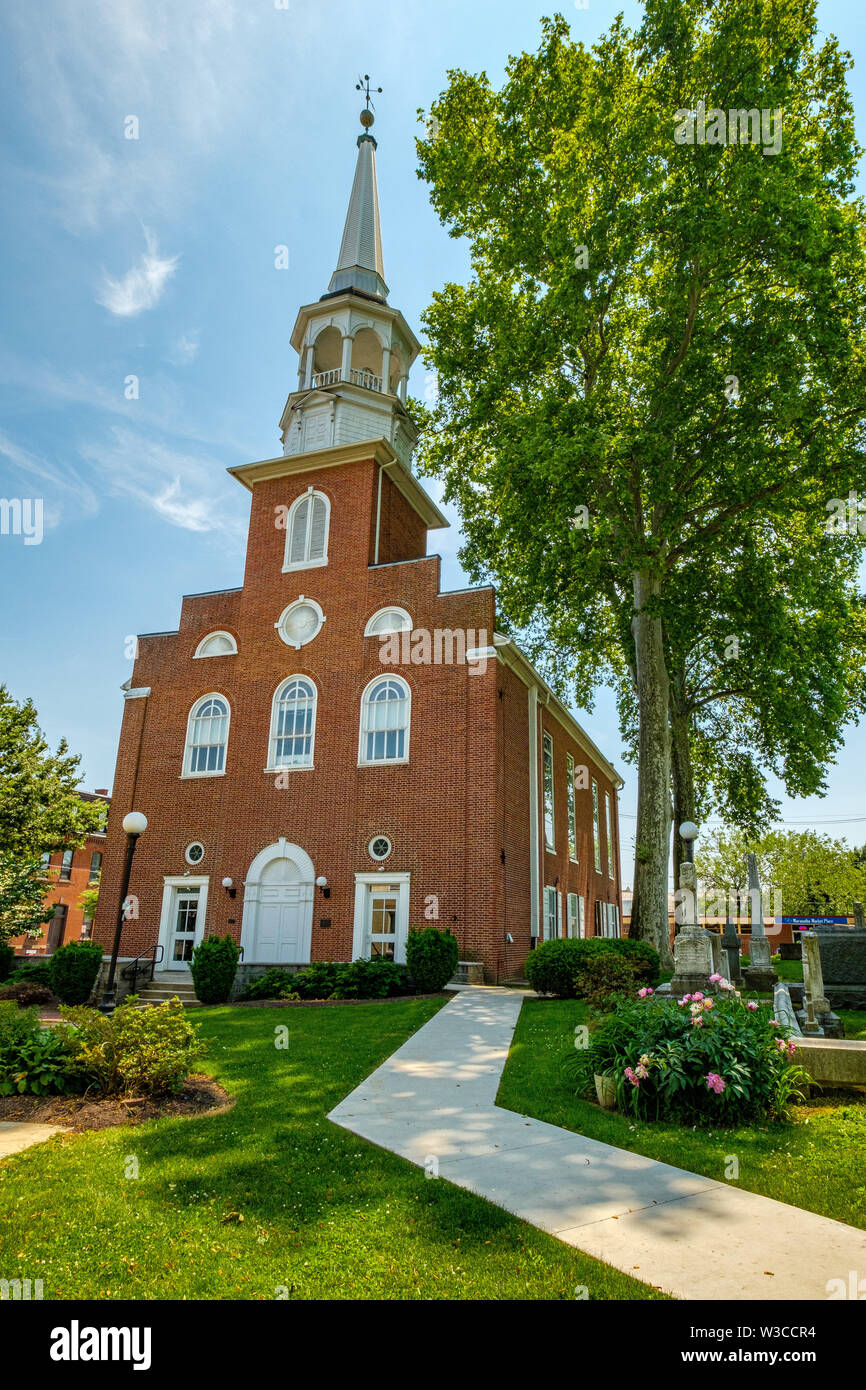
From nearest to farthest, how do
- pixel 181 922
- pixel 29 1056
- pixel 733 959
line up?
pixel 29 1056
pixel 733 959
pixel 181 922

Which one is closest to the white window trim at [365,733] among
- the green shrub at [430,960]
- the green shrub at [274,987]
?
the green shrub at [430,960]

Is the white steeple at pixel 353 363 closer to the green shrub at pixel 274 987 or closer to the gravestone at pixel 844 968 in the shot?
the green shrub at pixel 274 987

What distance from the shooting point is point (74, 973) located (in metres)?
17.3

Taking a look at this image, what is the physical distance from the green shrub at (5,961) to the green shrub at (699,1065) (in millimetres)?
19412

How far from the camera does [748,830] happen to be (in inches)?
A: 1060

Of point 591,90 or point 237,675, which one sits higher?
point 591,90

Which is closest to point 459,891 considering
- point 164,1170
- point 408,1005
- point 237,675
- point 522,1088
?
point 408,1005

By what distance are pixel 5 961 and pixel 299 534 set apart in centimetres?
1428

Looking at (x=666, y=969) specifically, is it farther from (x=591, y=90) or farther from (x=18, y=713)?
(x=18, y=713)

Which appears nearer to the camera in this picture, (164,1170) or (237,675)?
(164,1170)

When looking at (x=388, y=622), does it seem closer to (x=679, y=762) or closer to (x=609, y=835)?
(x=679, y=762)

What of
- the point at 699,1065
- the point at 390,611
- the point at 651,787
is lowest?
the point at 699,1065

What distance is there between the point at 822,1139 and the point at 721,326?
1728 centimetres

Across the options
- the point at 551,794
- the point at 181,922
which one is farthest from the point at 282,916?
the point at 551,794
